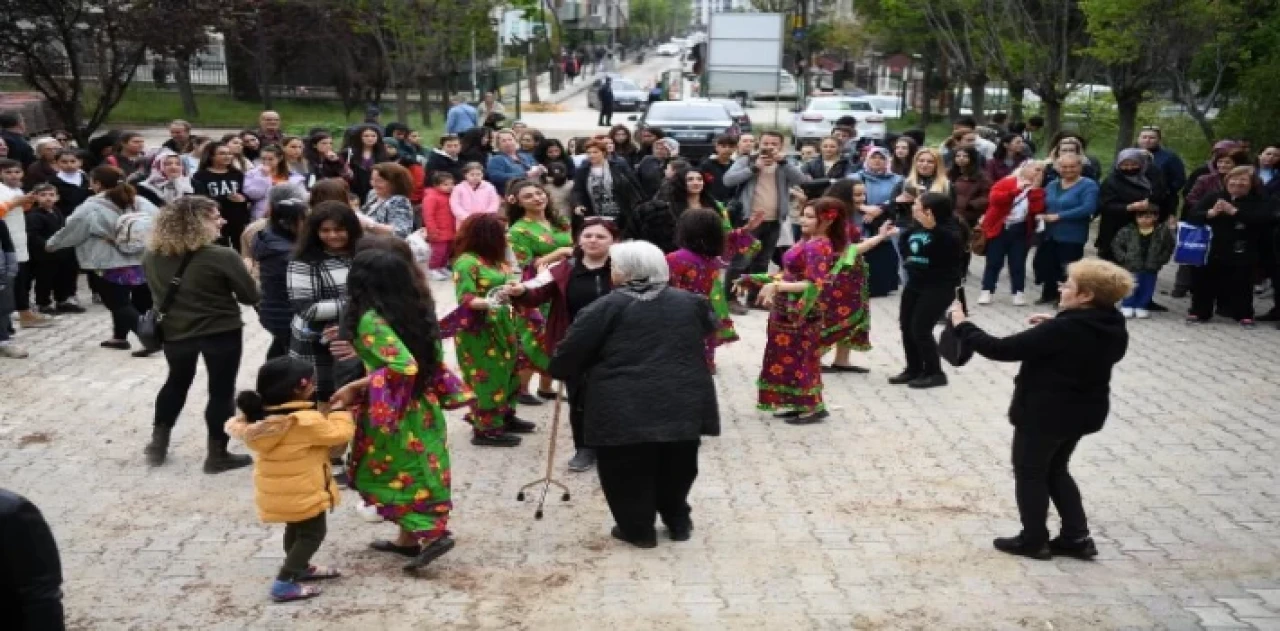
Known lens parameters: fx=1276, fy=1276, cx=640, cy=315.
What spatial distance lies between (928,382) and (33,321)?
26.4 ft

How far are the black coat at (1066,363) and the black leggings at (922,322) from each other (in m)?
3.54

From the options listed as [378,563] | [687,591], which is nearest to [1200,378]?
[687,591]

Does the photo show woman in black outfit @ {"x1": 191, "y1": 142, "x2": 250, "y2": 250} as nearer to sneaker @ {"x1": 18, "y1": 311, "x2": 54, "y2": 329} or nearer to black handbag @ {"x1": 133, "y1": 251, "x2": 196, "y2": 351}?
sneaker @ {"x1": 18, "y1": 311, "x2": 54, "y2": 329}

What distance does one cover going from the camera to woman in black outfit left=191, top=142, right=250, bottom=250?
40.6 ft

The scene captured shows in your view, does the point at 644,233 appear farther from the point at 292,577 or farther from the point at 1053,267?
the point at 1053,267

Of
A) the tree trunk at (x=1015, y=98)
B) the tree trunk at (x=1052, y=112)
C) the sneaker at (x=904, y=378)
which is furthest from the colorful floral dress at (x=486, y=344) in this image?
the tree trunk at (x=1015, y=98)

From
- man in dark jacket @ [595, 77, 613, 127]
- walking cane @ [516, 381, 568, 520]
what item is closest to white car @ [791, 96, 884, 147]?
man in dark jacket @ [595, 77, 613, 127]

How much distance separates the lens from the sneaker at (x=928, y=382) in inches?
391

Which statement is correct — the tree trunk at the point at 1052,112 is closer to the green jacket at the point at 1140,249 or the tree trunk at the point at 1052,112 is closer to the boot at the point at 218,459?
the green jacket at the point at 1140,249

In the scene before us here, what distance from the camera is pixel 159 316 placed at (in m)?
7.30

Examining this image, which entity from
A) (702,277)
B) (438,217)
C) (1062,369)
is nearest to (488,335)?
(702,277)

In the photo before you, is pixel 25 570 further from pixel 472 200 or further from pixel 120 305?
pixel 472 200

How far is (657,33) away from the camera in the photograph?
14288 cm

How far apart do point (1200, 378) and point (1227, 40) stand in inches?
354
